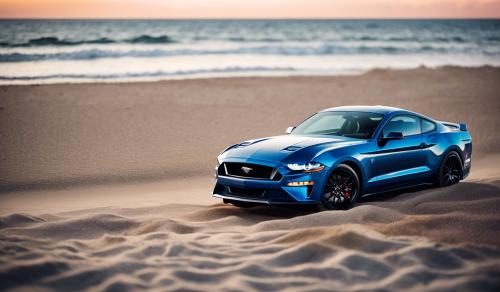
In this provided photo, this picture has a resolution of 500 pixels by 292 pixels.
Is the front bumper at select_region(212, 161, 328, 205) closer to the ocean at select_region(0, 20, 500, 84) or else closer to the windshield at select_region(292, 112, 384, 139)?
the windshield at select_region(292, 112, 384, 139)

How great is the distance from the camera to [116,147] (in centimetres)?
1508

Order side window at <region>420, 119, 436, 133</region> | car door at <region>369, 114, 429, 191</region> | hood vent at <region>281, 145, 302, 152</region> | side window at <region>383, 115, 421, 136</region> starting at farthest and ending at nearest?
side window at <region>420, 119, 436, 133</region>
side window at <region>383, 115, 421, 136</region>
car door at <region>369, 114, 429, 191</region>
hood vent at <region>281, 145, 302, 152</region>

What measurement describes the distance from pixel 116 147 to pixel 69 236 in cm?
696

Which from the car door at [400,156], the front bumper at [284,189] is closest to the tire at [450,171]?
the car door at [400,156]

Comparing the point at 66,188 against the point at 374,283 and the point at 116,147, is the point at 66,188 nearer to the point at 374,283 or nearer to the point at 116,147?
the point at 116,147

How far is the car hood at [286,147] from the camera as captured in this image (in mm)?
9422

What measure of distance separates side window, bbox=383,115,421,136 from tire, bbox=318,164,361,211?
1.18m

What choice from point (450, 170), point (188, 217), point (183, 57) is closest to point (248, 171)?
point (188, 217)

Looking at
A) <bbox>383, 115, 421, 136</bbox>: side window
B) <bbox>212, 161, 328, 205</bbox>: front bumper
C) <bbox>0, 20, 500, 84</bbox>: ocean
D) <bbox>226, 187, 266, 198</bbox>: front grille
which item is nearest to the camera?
<bbox>212, 161, 328, 205</bbox>: front bumper

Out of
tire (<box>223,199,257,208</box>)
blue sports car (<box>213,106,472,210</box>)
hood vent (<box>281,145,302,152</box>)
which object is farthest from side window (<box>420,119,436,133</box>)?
tire (<box>223,199,257,208</box>)

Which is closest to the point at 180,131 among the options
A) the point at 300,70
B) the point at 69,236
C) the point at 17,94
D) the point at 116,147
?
the point at 116,147

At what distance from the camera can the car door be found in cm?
1018

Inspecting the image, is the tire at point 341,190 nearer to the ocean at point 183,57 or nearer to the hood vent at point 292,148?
the hood vent at point 292,148

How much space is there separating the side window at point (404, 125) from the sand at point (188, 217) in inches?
35.8
